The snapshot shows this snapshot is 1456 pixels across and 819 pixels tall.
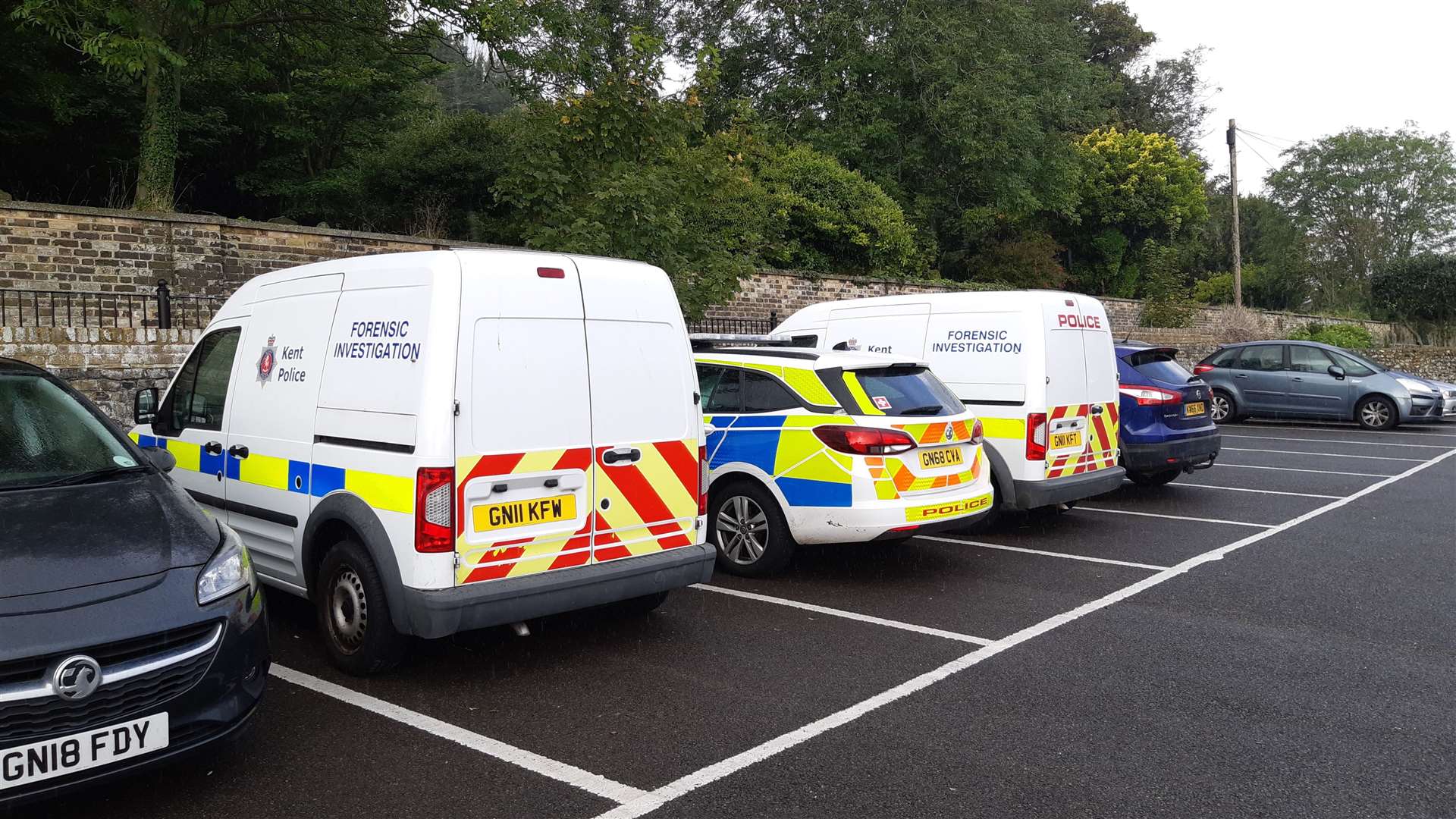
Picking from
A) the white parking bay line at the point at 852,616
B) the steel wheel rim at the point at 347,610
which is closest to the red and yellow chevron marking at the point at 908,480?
the white parking bay line at the point at 852,616

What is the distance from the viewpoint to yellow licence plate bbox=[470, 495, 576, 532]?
15.0ft

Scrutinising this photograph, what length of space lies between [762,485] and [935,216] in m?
24.6

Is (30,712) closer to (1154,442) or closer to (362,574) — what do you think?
(362,574)

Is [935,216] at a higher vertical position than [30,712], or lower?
higher

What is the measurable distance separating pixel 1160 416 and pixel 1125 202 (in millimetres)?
29601

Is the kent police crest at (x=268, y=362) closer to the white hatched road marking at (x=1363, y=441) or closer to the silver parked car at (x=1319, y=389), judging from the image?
the white hatched road marking at (x=1363, y=441)

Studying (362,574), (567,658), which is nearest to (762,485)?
(567,658)

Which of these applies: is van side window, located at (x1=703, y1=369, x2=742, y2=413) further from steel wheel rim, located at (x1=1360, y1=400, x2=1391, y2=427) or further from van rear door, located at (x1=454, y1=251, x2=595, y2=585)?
steel wheel rim, located at (x1=1360, y1=400, x2=1391, y2=427)

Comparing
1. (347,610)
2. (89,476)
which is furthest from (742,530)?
(89,476)

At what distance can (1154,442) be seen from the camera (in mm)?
9844

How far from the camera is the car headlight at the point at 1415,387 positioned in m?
17.8

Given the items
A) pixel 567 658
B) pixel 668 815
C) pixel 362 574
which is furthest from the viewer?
pixel 567 658

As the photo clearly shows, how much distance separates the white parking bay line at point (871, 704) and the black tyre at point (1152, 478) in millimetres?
2744

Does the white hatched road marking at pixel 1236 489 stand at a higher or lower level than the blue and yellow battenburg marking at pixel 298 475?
lower
